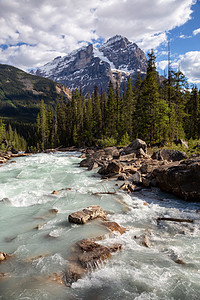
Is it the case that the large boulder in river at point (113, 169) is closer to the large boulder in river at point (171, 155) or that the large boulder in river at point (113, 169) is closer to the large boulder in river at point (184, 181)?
the large boulder in river at point (171, 155)

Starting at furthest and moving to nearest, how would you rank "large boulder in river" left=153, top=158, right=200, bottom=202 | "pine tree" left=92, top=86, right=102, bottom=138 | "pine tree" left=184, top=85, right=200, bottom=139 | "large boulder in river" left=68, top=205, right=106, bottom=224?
"pine tree" left=92, top=86, right=102, bottom=138, "pine tree" left=184, top=85, right=200, bottom=139, "large boulder in river" left=153, top=158, right=200, bottom=202, "large boulder in river" left=68, top=205, right=106, bottom=224

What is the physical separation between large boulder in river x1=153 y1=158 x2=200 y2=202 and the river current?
449mm

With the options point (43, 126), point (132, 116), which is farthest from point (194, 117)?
point (43, 126)

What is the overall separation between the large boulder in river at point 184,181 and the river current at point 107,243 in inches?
17.7

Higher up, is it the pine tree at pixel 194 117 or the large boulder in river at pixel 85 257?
the pine tree at pixel 194 117

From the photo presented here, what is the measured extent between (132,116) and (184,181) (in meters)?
30.0

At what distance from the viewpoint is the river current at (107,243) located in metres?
3.71

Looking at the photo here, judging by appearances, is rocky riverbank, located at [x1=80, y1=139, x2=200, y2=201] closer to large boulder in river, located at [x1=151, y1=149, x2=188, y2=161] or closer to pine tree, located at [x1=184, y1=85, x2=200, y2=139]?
large boulder in river, located at [x1=151, y1=149, x2=188, y2=161]

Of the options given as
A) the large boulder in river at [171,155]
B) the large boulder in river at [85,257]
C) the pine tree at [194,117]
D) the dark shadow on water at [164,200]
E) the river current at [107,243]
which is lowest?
the dark shadow on water at [164,200]

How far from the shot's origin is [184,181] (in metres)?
8.84

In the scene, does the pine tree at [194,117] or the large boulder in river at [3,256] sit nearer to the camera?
the large boulder in river at [3,256]

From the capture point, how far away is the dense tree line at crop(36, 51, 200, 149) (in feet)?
81.0

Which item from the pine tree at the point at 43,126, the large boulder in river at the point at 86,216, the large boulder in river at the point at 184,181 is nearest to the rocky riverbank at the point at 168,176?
the large boulder in river at the point at 184,181

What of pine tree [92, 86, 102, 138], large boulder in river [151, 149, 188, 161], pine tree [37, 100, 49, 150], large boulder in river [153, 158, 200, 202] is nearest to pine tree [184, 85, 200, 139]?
pine tree [92, 86, 102, 138]
